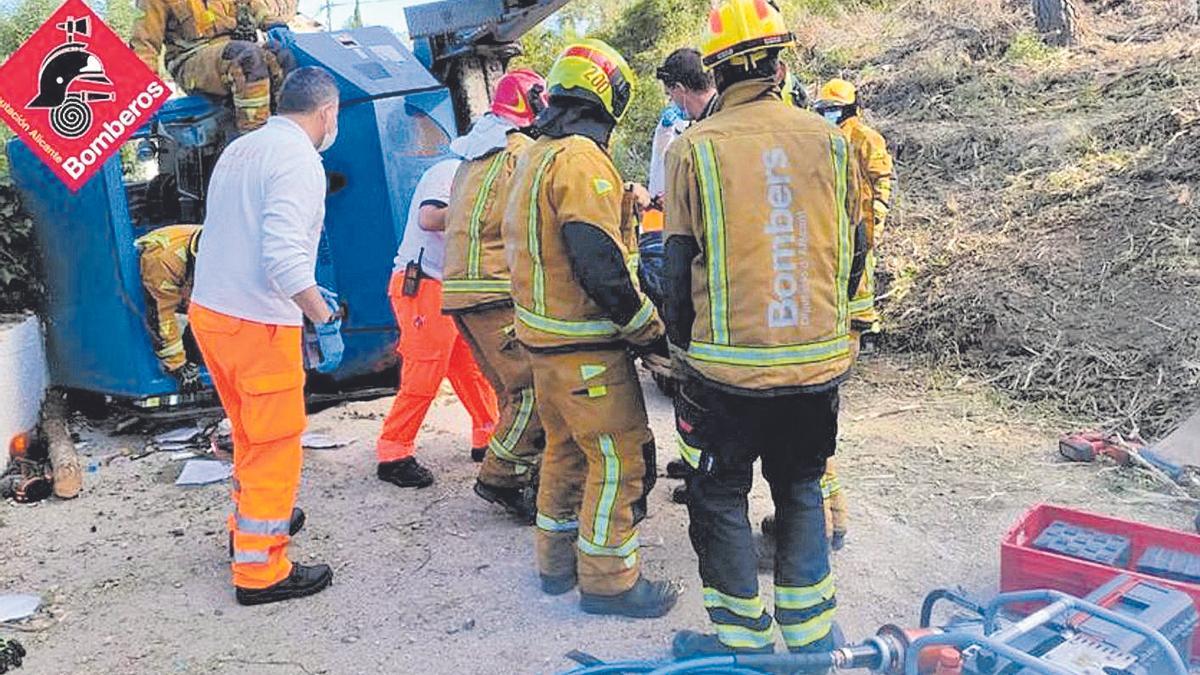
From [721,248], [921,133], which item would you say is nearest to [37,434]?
[721,248]

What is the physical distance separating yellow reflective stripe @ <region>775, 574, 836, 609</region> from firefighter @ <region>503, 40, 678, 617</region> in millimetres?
691

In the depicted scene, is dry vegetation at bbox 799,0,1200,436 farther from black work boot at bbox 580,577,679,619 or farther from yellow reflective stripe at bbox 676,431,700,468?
yellow reflective stripe at bbox 676,431,700,468

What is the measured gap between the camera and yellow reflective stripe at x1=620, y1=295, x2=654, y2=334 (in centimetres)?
353

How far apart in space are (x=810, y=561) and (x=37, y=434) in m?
4.81

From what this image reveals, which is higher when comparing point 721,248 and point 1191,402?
point 721,248

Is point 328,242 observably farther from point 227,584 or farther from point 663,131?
point 227,584

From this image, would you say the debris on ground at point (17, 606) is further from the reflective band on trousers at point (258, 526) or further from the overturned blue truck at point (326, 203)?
the overturned blue truck at point (326, 203)

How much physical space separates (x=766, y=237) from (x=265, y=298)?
73.4 inches

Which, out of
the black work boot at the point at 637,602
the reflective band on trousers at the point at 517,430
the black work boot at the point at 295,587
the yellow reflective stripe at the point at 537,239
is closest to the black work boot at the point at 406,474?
the reflective band on trousers at the point at 517,430

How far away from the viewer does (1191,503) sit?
4.57m

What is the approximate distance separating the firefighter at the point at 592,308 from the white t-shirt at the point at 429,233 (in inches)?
49.9

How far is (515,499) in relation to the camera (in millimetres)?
4750

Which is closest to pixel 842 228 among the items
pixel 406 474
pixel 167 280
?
pixel 406 474

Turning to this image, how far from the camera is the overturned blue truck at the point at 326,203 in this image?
6.08m
